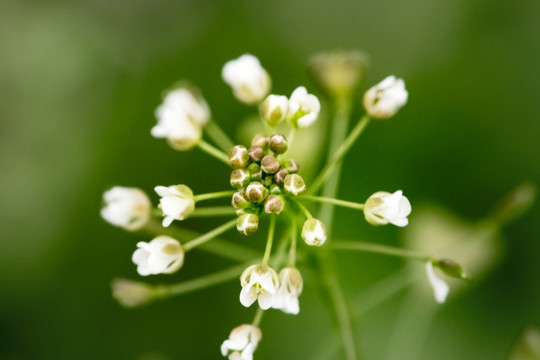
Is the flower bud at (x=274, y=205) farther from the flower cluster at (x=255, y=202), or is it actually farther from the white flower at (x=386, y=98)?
the white flower at (x=386, y=98)

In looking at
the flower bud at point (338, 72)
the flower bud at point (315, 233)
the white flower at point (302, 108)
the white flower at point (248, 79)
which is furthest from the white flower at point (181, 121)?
the flower bud at point (315, 233)

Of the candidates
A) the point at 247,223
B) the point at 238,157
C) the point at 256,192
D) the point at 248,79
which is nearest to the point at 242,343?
the point at 247,223

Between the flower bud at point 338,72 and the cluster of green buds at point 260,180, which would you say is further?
the flower bud at point 338,72

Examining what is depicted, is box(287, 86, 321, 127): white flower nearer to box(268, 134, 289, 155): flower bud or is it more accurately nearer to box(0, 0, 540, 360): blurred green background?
box(268, 134, 289, 155): flower bud

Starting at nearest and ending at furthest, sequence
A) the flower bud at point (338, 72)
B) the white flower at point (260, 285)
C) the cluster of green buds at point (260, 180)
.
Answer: the white flower at point (260, 285) < the cluster of green buds at point (260, 180) < the flower bud at point (338, 72)

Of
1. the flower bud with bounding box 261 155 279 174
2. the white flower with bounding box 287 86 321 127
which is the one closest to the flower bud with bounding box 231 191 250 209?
the flower bud with bounding box 261 155 279 174

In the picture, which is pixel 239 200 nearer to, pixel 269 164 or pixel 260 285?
pixel 269 164

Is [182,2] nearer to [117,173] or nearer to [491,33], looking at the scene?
[117,173]
